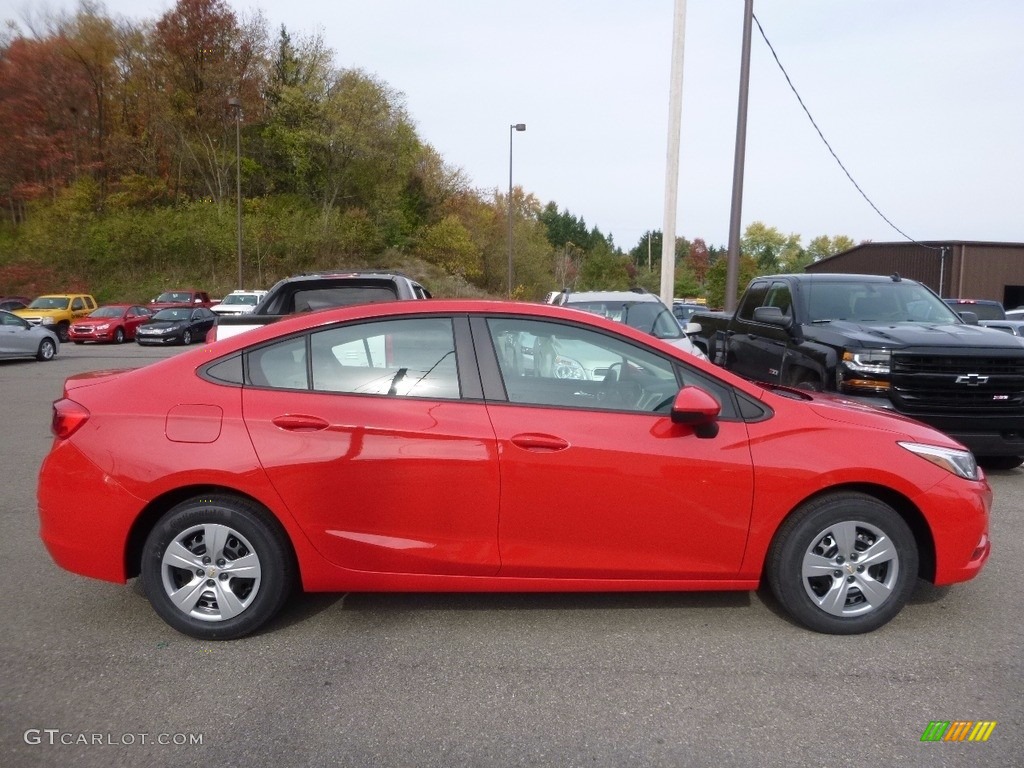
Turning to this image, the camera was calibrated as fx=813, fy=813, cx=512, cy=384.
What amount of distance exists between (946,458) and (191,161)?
2247 inches

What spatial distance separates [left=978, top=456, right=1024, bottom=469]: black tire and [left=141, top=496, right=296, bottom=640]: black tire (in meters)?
7.38

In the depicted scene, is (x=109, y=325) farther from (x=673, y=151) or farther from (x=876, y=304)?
(x=876, y=304)

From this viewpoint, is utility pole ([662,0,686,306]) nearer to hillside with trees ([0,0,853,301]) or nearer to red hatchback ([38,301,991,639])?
red hatchback ([38,301,991,639])

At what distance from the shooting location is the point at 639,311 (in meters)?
10.6

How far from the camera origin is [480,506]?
3.92 m

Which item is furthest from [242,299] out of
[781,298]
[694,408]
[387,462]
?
[694,408]

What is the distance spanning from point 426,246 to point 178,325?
31.6 metres

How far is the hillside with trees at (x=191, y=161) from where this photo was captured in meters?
48.9

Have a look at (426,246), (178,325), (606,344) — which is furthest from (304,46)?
(606,344)

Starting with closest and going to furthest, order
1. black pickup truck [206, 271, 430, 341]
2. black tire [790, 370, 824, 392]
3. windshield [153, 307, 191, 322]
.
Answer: black tire [790, 370, 824, 392], black pickup truck [206, 271, 430, 341], windshield [153, 307, 191, 322]

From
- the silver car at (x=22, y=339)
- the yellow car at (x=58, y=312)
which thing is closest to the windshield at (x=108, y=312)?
the yellow car at (x=58, y=312)

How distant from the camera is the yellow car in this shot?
30484 mm

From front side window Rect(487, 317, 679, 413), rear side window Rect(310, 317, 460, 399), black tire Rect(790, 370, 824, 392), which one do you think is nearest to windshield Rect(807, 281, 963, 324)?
black tire Rect(790, 370, 824, 392)

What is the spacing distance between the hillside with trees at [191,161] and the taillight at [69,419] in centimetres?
4726
